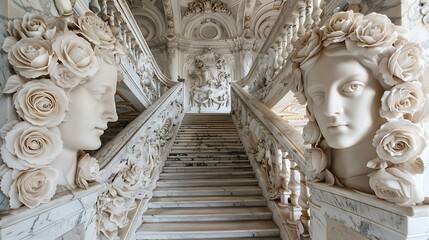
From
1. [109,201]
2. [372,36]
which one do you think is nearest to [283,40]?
[372,36]

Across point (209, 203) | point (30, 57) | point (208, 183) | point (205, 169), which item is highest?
point (30, 57)

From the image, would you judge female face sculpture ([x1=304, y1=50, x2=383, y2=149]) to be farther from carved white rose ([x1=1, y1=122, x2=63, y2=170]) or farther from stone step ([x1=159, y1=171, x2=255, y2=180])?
stone step ([x1=159, y1=171, x2=255, y2=180])

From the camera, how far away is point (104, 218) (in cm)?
190

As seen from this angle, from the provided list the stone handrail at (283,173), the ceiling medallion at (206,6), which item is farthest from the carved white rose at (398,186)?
the ceiling medallion at (206,6)

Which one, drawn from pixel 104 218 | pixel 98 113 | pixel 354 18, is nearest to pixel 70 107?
pixel 98 113

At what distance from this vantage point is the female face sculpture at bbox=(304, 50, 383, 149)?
1167 mm

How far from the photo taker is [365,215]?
→ 3.89 ft

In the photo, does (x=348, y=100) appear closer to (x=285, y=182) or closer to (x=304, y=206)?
(x=304, y=206)

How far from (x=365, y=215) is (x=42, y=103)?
1.52 meters

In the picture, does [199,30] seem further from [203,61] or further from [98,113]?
[98,113]

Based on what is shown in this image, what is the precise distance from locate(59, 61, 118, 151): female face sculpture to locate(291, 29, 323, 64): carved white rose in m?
1.02

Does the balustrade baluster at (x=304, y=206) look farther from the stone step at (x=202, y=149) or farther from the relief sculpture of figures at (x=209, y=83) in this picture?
the relief sculpture of figures at (x=209, y=83)

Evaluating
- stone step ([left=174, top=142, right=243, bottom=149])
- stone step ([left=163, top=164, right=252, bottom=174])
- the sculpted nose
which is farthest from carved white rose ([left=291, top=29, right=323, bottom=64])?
stone step ([left=174, top=142, right=243, bottom=149])

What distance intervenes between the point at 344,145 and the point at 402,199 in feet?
1.06
